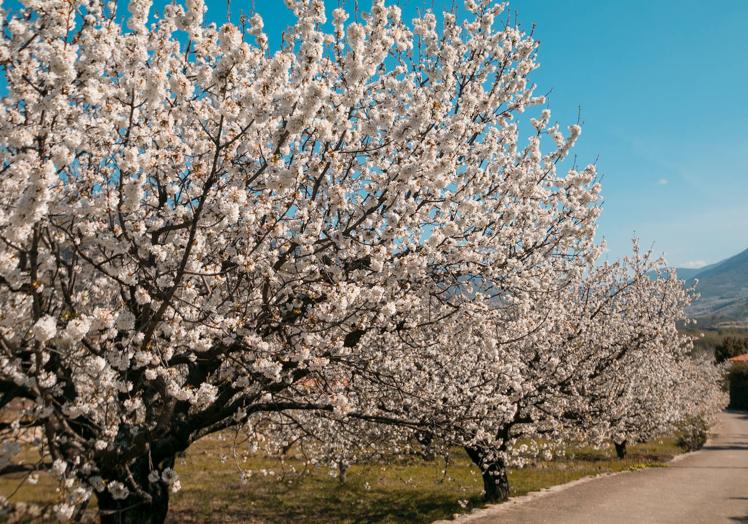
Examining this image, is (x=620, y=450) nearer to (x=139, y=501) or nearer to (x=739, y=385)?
(x=139, y=501)

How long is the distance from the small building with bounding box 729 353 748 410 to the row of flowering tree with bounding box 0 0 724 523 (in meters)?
79.3

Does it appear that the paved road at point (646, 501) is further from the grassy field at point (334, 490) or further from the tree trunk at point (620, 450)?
the tree trunk at point (620, 450)

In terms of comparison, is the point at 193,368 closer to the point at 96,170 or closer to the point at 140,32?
the point at 96,170

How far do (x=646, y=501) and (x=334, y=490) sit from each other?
10.1 m

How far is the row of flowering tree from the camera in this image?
192 inches

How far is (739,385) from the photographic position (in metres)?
72.3

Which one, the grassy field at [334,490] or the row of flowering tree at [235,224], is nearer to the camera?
the row of flowering tree at [235,224]

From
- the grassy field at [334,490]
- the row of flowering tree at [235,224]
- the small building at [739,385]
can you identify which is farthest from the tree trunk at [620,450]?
the small building at [739,385]

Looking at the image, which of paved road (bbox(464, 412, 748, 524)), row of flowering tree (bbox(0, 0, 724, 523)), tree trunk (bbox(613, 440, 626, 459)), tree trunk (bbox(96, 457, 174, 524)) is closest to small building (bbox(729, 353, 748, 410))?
tree trunk (bbox(613, 440, 626, 459))

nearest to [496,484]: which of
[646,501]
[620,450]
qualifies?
[646,501]

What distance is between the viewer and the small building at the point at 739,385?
7156 cm

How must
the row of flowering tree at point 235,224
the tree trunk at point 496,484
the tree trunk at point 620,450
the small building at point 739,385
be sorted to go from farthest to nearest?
the small building at point 739,385 < the tree trunk at point 620,450 < the tree trunk at point 496,484 < the row of flowering tree at point 235,224

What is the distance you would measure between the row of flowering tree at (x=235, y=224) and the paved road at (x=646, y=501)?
12.7 ft

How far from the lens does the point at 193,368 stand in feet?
25.5
